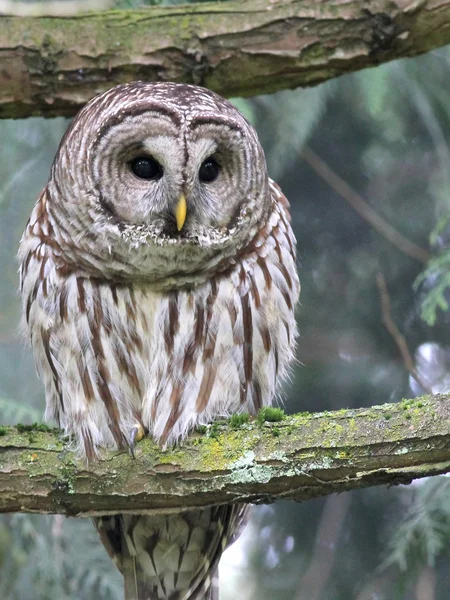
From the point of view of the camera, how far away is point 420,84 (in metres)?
5.43

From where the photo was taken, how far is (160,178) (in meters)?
3.57

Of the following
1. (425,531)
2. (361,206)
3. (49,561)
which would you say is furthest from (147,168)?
(361,206)

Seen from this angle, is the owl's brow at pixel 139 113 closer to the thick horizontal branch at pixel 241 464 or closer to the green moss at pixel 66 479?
the thick horizontal branch at pixel 241 464

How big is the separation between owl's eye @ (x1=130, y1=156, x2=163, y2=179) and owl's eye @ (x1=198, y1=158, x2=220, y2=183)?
165 millimetres

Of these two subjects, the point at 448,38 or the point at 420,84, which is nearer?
the point at 448,38

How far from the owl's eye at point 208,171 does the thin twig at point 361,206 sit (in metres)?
2.06

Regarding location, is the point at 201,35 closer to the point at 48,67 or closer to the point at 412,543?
the point at 48,67

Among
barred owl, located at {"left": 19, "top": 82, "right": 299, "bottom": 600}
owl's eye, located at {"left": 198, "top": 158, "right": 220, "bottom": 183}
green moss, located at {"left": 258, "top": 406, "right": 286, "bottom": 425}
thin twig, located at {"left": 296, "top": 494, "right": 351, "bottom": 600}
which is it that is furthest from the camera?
thin twig, located at {"left": 296, "top": 494, "right": 351, "bottom": 600}

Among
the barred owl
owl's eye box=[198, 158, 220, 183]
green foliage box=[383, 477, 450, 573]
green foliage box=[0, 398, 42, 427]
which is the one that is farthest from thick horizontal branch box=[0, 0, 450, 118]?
green foliage box=[383, 477, 450, 573]

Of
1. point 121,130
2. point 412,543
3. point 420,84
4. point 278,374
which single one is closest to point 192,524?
point 278,374

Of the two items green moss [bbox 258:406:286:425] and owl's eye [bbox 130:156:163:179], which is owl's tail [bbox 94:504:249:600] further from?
owl's eye [bbox 130:156:163:179]

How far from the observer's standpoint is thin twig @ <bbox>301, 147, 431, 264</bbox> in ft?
18.3

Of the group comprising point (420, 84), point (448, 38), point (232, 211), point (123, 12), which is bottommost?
point (232, 211)

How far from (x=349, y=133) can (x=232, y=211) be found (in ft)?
8.12
